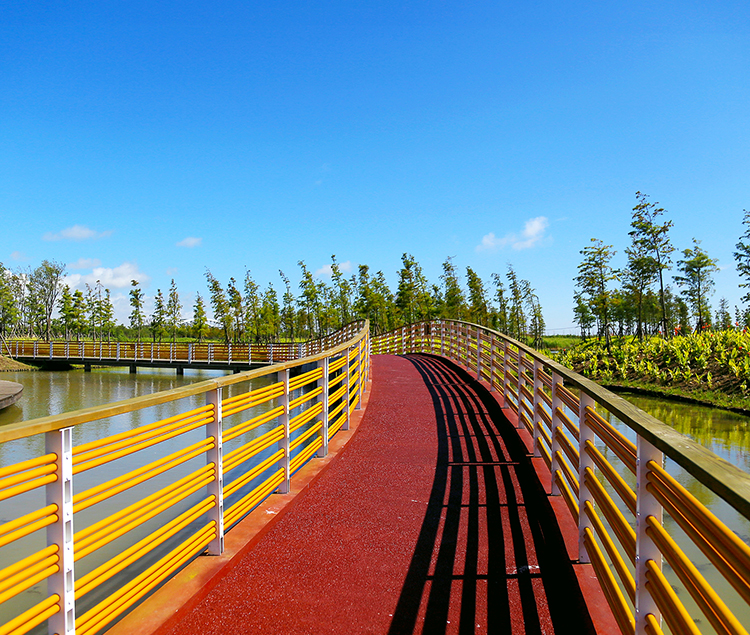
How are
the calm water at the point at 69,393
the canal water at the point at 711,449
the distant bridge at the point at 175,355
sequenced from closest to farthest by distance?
the canal water at the point at 711,449, the calm water at the point at 69,393, the distant bridge at the point at 175,355

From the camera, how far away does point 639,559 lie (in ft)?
7.38

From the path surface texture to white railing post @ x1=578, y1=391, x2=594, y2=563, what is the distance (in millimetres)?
150

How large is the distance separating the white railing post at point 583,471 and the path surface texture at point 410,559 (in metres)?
0.15

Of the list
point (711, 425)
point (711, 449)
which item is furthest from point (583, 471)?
point (711, 425)

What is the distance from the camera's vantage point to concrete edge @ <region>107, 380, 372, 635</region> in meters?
2.69

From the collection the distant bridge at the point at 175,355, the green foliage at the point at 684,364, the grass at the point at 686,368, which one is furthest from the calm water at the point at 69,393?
the green foliage at the point at 684,364

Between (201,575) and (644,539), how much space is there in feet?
7.87

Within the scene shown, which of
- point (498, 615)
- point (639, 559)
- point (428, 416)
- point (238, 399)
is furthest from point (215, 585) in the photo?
point (428, 416)

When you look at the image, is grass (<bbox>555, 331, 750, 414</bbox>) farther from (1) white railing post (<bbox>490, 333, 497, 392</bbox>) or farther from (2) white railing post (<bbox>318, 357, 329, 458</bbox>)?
(2) white railing post (<bbox>318, 357, 329, 458</bbox>)

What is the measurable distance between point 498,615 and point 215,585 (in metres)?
1.63

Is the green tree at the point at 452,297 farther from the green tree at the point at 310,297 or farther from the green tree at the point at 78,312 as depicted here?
the green tree at the point at 78,312

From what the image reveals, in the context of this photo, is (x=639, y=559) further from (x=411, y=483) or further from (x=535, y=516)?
(x=411, y=483)

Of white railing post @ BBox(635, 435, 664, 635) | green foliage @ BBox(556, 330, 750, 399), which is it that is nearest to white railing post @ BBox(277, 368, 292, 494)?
white railing post @ BBox(635, 435, 664, 635)

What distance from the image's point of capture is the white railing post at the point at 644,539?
2193 mm
